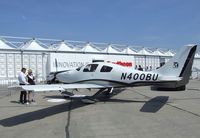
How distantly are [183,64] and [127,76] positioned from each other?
2803mm

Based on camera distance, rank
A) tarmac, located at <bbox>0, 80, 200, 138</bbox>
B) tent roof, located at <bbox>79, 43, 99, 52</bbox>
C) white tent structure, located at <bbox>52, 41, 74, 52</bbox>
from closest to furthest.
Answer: tarmac, located at <bbox>0, 80, 200, 138</bbox>, white tent structure, located at <bbox>52, 41, 74, 52</bbox>, tent roof, located at <bbox>79, 43, 99, 52</bbox>

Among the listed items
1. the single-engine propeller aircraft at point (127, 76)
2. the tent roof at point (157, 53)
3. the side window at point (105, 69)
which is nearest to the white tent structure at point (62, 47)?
the tent roof at point (157, 53)

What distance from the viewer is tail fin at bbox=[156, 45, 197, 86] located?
10920 millimetres

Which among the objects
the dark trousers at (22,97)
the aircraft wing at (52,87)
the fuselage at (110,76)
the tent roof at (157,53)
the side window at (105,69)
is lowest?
the dark trousers at (22,97)

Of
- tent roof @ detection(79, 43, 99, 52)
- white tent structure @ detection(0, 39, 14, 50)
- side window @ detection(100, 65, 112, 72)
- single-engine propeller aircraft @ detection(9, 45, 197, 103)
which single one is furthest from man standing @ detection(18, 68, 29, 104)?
tent roof @ detection(79, 43, 99, 52)

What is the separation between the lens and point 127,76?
1271 cm

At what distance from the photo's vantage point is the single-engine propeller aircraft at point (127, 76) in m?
11.0

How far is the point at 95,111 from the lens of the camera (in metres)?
10.4

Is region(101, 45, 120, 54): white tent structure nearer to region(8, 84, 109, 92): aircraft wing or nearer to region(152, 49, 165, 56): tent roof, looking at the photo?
region(152, 49, 165, 56): tent roof

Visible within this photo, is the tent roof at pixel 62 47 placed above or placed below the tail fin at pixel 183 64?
above

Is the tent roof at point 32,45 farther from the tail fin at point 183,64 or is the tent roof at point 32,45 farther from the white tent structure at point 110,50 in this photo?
the tail fin at point 183,64

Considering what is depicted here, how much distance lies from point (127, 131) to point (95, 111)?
352cm

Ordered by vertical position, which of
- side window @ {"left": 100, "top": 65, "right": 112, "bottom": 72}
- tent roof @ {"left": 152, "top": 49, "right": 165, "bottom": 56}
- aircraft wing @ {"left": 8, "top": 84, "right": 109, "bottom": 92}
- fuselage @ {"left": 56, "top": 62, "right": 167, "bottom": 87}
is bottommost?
aircraft wing @ {"left": 8, "top": 84, "right": 109, "bottom": 92}

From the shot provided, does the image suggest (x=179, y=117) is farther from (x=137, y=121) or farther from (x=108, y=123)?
(x=108, y=123)
